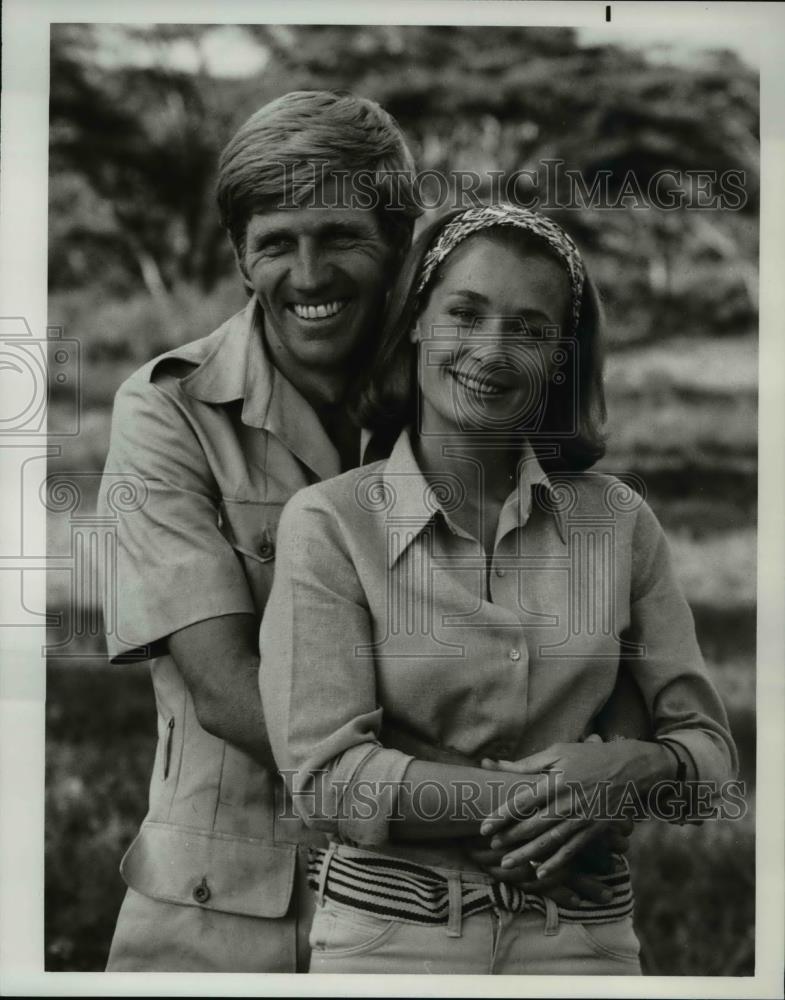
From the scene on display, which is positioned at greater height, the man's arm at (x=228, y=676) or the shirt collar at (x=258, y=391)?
the shirt collar at (x=258, y=391)

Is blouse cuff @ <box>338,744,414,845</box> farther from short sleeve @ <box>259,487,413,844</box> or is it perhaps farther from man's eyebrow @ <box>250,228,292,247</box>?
man's eyebrow @ <box>250,228,292,247</box>

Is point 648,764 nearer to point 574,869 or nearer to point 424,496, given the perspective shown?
point 574,869

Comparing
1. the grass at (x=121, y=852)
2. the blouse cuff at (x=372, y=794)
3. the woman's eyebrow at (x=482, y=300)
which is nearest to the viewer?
the blouse cuff at (x=372, y=794)

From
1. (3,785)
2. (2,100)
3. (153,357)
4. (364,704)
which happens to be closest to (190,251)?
(153,357)

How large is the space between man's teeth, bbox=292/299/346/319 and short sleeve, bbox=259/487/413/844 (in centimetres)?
48

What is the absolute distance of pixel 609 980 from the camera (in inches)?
128

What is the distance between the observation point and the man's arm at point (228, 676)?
124 inches

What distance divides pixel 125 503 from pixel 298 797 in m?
0.80

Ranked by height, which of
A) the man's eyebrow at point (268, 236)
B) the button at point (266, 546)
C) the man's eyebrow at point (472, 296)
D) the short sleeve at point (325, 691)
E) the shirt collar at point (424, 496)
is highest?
the man's eyebrow at point (268, 236)

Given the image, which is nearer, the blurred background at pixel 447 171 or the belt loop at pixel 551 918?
the belt loop at pixel 551 918

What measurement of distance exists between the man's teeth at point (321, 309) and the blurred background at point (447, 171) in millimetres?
162

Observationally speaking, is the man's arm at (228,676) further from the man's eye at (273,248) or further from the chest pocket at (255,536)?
the man's eye at (273,248)

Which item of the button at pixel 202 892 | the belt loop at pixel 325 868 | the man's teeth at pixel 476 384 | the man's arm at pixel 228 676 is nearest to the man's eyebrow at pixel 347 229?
the man's teeth at pixel 476 384

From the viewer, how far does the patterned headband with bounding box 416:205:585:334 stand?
3.17 meters
